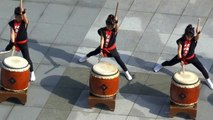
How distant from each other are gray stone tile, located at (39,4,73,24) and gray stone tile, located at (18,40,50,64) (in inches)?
41.0

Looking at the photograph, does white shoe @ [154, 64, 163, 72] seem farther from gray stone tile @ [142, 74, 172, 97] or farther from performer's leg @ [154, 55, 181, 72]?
gray stone tile @ [142, 74, 172, 97]

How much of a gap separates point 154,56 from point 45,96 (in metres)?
2.84

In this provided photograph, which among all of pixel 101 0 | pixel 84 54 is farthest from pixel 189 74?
pixel 101 0

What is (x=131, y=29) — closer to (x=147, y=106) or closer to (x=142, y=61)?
(x=142, y=61)

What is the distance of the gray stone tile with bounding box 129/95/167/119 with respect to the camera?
521 inches

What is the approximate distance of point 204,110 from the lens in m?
13.3

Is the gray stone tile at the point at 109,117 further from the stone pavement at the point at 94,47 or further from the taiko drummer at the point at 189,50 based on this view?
the taiko drummer at the point at 189,50

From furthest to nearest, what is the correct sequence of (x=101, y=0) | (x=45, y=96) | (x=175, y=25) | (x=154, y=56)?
(x=101, y=0) < (x=175, y=25) < (x=154, y=56) < (x=45, y=96)

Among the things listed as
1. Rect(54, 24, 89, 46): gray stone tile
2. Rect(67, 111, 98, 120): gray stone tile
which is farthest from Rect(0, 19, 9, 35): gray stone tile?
Rect(67, 111, 98, 120): gray stone tile

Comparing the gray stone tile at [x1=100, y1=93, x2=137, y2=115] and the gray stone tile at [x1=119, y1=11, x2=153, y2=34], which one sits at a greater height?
the gray stone tile at [x1=119, y1=11, x2=153, y2=34]

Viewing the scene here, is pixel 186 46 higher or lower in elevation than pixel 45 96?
higher

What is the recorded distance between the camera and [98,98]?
43.2 feet

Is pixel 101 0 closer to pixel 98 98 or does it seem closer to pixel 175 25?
pixel 175 25

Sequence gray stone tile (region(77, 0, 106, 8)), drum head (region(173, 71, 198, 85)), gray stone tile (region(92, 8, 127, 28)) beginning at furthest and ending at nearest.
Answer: gray stone tile (region(77, 0, 106, 8)) → gray stone tile (region(92, 8, 127, 28)) → drum head (region(173, 71, 198, 85))
